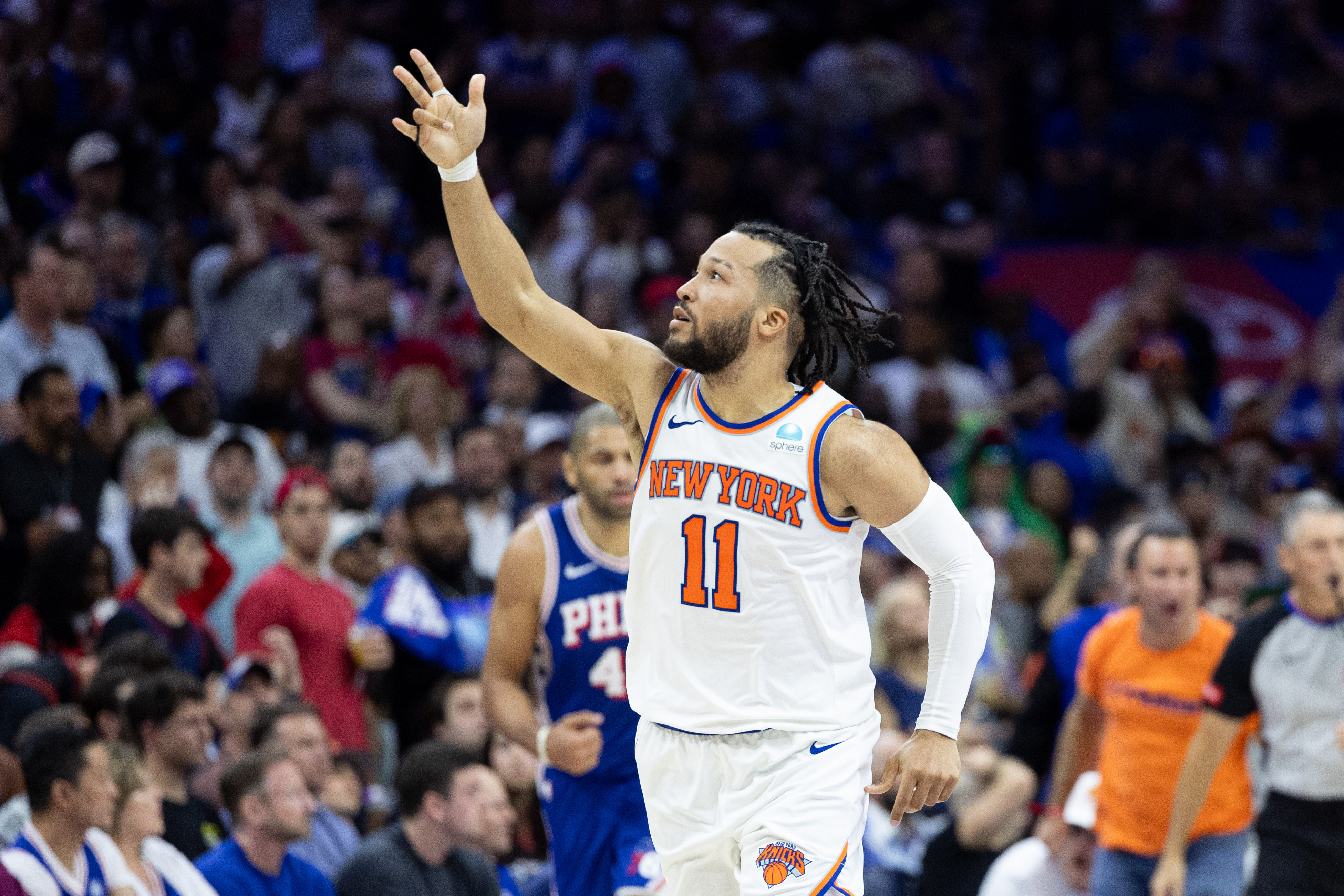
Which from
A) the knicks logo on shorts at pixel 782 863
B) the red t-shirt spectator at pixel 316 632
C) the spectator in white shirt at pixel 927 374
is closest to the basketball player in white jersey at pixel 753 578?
the knicks logo on shorts at pixel 782 863

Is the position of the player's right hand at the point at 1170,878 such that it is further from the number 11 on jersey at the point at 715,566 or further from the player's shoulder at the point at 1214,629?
the number 11 on jersey at the point at 715,566

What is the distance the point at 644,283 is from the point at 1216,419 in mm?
5311

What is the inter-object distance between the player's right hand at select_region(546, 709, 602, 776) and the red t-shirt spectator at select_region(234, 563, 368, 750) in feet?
9.22

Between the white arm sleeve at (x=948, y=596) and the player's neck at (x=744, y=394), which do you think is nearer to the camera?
the white arm sleeve at (x=948, y=596)

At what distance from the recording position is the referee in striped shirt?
20.8 ft

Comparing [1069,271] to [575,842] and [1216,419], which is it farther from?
[575,842]

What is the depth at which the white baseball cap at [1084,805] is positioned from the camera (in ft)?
24.4

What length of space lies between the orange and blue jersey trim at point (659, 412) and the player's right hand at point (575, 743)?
1.18m

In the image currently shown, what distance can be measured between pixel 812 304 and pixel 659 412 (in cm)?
53

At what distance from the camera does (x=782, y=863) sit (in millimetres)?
4121

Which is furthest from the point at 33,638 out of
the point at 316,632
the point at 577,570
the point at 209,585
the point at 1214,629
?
the point at 1214,629

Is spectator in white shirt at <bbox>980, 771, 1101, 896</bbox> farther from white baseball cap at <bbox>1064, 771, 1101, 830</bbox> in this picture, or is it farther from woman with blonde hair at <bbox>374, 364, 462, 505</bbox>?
woman with blonde hair at <bbox>374, 364, 462, 505</bbox>

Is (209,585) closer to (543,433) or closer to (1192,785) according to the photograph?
(543,433)

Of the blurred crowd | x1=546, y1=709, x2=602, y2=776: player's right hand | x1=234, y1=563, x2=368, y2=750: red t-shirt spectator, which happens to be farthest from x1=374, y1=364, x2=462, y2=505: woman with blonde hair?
x1=546, y1=709, x2=602, y2=776: player's right hand
